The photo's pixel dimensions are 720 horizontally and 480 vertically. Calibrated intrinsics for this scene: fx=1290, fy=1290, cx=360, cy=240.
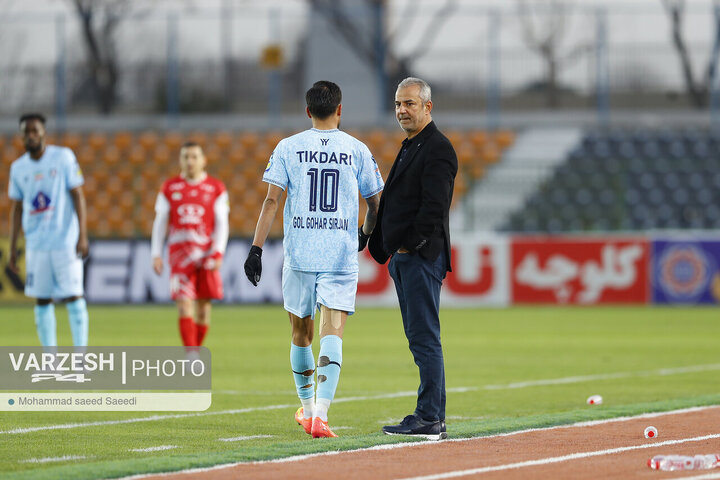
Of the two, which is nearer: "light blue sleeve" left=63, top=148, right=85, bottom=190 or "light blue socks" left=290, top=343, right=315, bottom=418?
"light blue socks" left=290, top=343, right=315, bottom=418

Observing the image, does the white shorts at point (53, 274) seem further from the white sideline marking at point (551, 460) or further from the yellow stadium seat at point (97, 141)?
the yellow stadium seat at point (97, 141)

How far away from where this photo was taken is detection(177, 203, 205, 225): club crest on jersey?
13109 mm

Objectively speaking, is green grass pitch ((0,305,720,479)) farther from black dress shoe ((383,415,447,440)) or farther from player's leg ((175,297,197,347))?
player's leg ((175,297,197,347))

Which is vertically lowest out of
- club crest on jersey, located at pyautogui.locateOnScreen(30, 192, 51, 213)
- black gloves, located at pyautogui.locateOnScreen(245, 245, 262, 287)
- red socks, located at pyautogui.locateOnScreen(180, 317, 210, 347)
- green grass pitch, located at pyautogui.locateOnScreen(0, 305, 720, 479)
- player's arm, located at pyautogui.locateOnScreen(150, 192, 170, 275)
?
green grass pitch, located at pyautogui.locateOnScreen(0, 305, 720, 479)

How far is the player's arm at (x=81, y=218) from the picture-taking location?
39.1 feet

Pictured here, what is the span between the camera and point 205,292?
42.9ft

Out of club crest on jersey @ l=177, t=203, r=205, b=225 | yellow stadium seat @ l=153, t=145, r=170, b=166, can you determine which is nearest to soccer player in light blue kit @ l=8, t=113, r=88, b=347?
club crest on jersey @ l=177, t=203, r=205, b=225

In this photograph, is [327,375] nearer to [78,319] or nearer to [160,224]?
[78,319]

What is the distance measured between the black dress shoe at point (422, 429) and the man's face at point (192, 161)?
18.3ft

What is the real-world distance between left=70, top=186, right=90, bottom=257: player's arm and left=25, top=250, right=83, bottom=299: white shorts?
0.16 m

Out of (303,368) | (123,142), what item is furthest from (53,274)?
(123,142)

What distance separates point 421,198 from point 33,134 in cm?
512

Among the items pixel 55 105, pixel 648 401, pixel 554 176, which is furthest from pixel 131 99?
pixel 648 401

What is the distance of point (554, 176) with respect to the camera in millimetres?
29875
